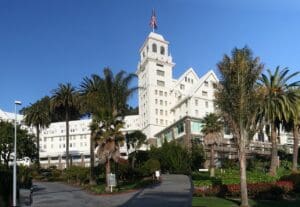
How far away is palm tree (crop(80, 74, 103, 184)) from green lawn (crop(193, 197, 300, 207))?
1495cm

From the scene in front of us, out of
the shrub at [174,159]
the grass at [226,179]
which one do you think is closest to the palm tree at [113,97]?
the grass at [226,179]

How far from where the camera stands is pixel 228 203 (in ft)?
112

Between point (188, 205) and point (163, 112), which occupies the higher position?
point (163, 112)

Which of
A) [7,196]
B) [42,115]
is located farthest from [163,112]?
[7,196]

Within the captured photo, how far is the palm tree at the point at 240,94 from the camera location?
3434 cm

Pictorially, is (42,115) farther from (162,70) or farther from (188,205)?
(188,205)

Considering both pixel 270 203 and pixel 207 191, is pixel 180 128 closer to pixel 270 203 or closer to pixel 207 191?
A: pixel 207 191

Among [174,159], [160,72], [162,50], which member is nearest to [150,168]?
[174,159]

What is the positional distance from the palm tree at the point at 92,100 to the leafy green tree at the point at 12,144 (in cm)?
914

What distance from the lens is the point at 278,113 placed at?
59812 millimetres

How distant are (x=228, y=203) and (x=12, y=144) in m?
38.0

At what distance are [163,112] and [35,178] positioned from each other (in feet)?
153

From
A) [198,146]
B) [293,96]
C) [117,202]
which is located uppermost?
[293,96]

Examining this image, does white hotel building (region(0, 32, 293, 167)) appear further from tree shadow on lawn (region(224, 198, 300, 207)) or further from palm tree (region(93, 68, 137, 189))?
tree shadow on lawn (region(224, 198, 300, 207))
